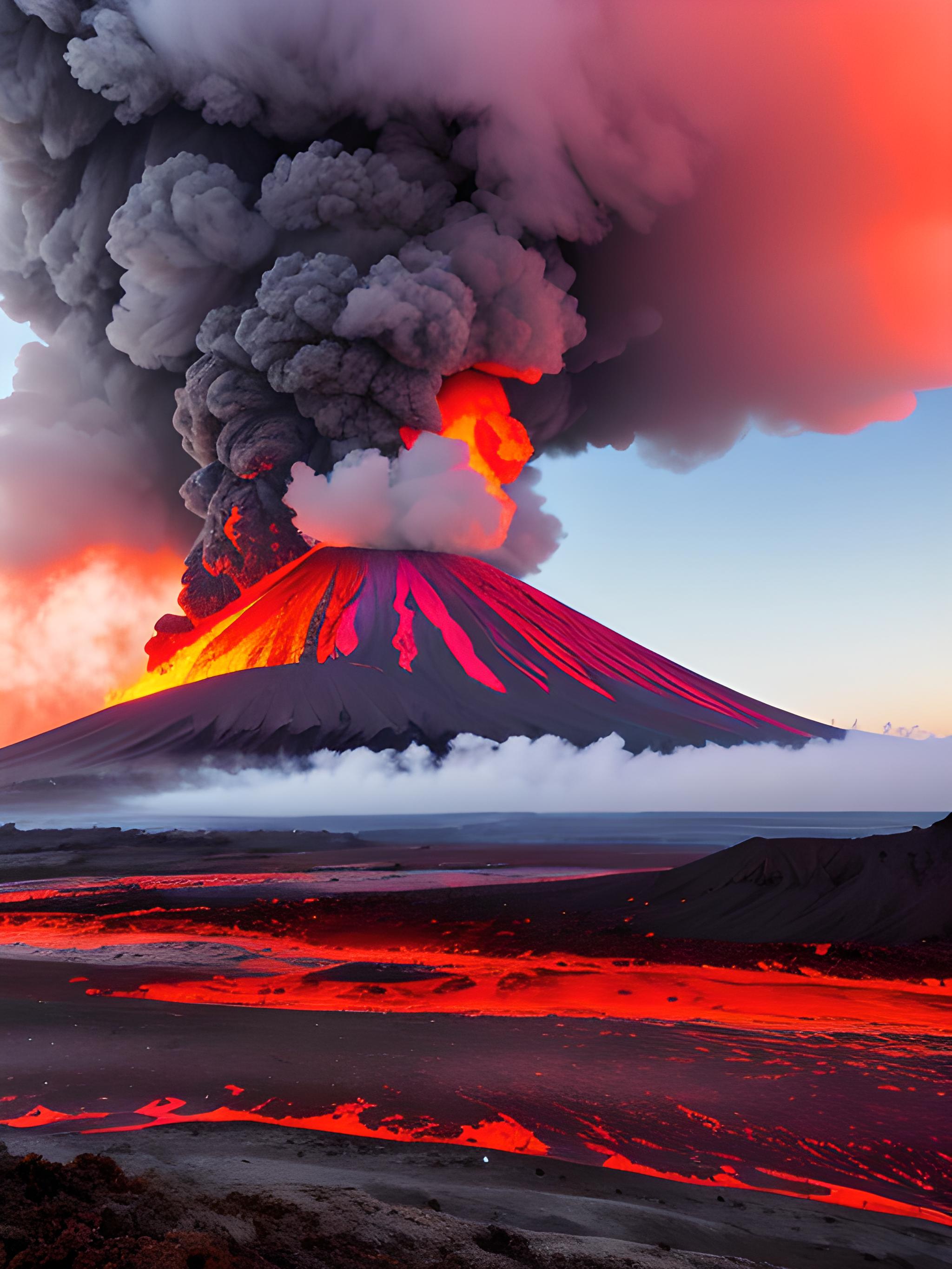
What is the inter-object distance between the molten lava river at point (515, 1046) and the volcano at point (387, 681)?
37.6 metres

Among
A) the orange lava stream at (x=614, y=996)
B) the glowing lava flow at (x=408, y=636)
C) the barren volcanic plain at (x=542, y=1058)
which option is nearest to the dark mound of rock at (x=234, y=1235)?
the barren volcanic plain at (x=542, y=1058)

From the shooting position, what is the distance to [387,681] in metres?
56.9

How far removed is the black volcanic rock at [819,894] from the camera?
11.7 m

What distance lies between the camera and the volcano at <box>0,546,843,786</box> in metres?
50.8

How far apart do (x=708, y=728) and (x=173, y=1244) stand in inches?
2257

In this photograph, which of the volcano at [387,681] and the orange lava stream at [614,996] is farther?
the volcano at [387,681]

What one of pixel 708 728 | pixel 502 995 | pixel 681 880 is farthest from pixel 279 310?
pixel 502 995

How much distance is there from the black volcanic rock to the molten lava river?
2.37 feet

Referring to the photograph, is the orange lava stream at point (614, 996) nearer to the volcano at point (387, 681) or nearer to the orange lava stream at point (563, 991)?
the orange lava stream at point (563, 991)

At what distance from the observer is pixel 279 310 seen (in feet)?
161

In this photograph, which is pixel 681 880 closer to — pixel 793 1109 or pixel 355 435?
pixel 793 1109

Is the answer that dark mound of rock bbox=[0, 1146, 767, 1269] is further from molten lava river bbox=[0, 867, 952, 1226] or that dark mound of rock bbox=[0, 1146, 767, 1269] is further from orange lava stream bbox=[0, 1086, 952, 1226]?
molten lava river bbox=[0, 867, 952, 1226]

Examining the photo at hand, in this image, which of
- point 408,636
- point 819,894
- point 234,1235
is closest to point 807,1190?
point 234,1235

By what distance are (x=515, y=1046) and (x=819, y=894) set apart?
22.4 feet
